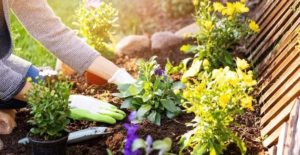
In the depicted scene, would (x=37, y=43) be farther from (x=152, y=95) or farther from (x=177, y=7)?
(x=152, y=95)

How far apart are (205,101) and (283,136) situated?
38 cm

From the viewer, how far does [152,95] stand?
10.2 ft

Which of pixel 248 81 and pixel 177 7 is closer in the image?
pixel 248 81

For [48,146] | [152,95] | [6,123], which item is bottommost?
[6,123]

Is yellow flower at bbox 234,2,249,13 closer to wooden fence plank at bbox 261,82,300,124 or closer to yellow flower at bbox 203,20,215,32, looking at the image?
yellow flower at bbox 203,20,215,32

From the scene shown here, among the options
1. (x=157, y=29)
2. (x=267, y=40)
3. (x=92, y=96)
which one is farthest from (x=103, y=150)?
(x=157, y=29)

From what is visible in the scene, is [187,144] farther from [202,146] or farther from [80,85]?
[80,85]

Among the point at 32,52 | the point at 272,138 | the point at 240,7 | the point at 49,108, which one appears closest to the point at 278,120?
the point at 272,138

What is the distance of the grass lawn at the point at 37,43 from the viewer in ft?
14.1

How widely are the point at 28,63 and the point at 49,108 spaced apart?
0.65 metres

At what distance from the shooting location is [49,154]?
9.08ft

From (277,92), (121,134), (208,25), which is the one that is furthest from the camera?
(208,25)

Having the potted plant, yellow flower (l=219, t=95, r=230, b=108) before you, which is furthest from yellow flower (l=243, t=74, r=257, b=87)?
the potted plant

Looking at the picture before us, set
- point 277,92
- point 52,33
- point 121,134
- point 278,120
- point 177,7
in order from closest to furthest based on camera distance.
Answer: point 278,120 → point 121,134 → point 277,92 → point 52,33 → point 177,7
